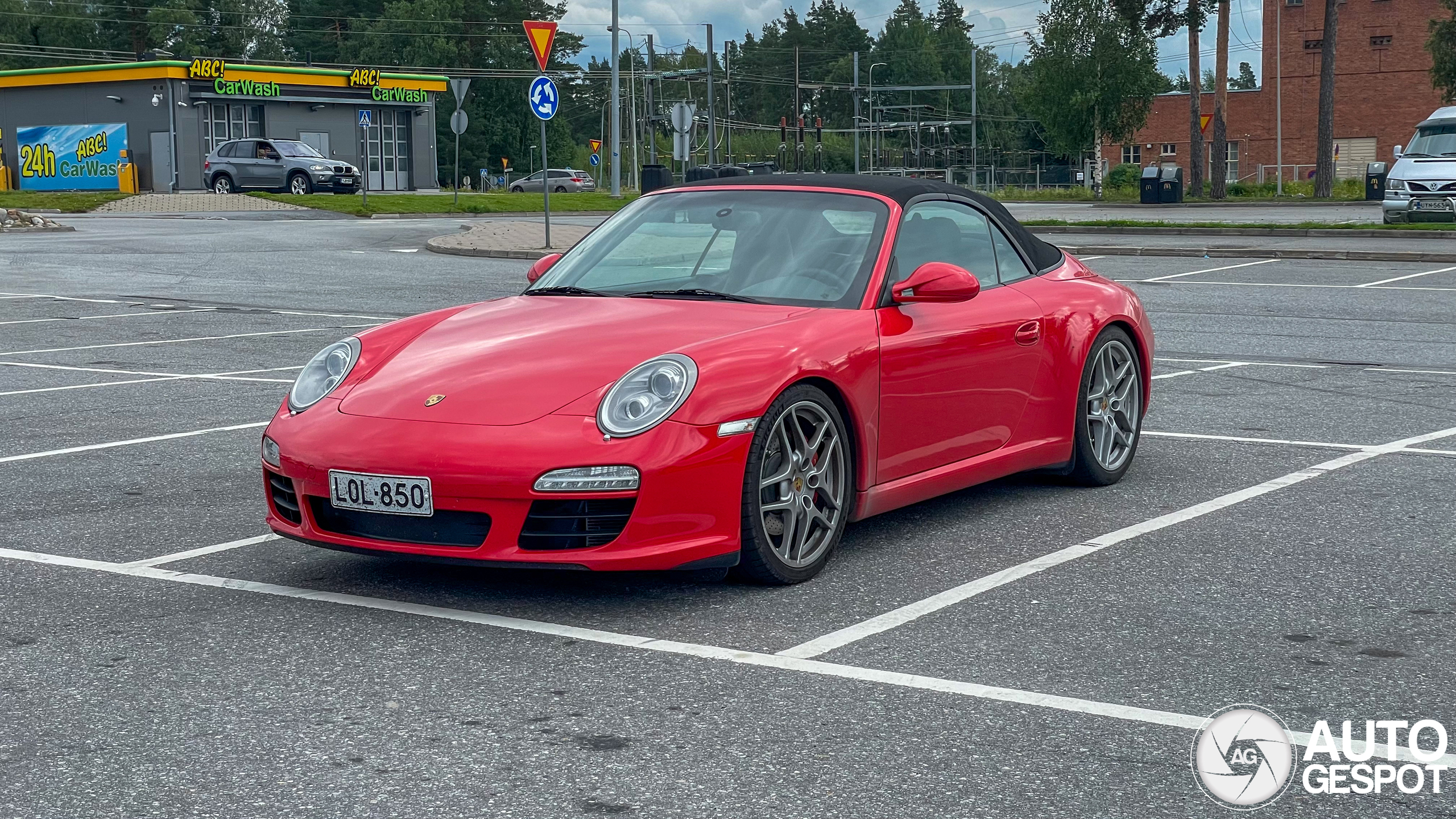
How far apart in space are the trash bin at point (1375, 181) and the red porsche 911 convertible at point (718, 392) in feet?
127

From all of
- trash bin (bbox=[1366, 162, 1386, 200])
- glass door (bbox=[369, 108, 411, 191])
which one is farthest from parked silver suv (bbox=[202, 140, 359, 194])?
trash bin (bbox=[1366, 162, 1386, 200])

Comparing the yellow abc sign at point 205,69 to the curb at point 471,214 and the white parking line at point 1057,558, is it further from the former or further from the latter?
the white parking line at point 1057,558

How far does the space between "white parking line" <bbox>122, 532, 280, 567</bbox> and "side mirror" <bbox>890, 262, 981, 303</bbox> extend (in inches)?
96.5

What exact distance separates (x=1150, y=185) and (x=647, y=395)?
42117 millimetres

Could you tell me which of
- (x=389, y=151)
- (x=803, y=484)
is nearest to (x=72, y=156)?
(x=389, y=151)

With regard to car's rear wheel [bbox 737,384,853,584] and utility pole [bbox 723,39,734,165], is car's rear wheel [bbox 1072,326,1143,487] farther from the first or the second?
utility pole [bbox 723,39,734,165]

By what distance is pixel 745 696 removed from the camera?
401 cm

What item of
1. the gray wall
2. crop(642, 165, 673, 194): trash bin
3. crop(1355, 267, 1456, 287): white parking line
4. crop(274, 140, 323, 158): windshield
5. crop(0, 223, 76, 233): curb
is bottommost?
crop(1355, 267, 1456, 287): white parking line

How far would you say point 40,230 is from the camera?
102ft

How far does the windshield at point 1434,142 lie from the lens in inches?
1150

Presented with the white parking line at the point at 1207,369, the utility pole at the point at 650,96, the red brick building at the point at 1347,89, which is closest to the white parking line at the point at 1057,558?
the white parking line at the point at 1207,369

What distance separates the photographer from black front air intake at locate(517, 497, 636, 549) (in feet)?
15.3

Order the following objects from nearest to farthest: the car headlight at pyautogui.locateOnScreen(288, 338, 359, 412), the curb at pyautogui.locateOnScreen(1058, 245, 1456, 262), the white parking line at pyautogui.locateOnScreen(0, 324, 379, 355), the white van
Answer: the car headlight at pyautogui.locateOnScreen(288, 338, 359, 412), the white parking line at pyautogui.locateOnScreen(0, 324, 379, 355), the curb at pyautogui.locateOnScreen(1058, 245, 1456, 262), the white van

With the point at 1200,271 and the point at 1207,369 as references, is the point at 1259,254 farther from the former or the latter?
the point at 1207,369
